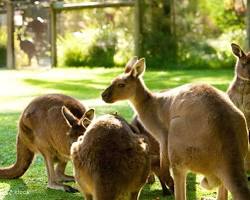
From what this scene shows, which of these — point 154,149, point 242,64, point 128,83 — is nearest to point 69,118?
point 154,149

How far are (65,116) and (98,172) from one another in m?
1.29

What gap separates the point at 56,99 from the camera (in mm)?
6270

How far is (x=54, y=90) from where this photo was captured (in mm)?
14094

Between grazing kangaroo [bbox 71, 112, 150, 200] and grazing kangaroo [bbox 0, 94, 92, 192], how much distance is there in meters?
1.27

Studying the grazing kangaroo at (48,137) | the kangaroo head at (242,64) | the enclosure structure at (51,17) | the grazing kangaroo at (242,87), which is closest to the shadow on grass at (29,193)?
the grazing kangaroo at (48,137)

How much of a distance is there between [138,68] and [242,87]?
103 cm

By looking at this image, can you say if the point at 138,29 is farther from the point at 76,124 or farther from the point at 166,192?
the point at 76,124

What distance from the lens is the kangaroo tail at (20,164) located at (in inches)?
254

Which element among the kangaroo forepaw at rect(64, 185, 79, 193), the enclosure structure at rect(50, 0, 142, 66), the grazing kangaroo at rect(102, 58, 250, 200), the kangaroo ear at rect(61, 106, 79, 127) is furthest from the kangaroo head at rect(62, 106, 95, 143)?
the enclosure structure at rect(50, 0, 142, 66)

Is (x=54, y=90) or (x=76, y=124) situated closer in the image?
(x=76, y=124)

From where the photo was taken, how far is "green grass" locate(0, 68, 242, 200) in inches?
237

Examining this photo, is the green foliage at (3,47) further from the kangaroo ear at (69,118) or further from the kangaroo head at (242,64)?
the kangaroo ear at (69,118)

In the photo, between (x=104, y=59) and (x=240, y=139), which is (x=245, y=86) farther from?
(x=104, y=59)

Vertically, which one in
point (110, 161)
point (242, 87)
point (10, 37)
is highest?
point (10, 37)
